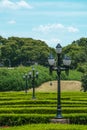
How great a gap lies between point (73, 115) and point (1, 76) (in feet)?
187

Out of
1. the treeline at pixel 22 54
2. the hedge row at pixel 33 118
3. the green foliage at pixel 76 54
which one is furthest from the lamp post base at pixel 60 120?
the treeline at pixel 22 54

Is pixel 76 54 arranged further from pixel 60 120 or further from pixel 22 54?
pixel 60 120

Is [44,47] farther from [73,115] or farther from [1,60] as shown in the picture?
[73,115]

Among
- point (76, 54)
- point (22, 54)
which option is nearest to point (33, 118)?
point (76, 54)

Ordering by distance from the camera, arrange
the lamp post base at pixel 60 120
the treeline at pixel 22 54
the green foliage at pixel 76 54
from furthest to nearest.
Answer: the treeline at pixel 22 54 → the green foliage at pixel 76 54 → the lamp post base at pixel 60 120

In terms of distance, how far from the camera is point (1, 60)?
5448 inches

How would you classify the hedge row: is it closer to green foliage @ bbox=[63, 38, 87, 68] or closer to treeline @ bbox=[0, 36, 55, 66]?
green foliage @ bbox=[63, 38, 87, 68]

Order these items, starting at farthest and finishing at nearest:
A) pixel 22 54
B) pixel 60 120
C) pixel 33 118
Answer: pixel 22 54
pixel 33 118
pixel 60 120

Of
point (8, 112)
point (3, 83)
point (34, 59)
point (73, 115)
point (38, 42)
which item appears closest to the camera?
point (73, 115)

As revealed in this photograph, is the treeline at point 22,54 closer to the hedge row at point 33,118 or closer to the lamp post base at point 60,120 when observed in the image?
the hedge row at point 33,118

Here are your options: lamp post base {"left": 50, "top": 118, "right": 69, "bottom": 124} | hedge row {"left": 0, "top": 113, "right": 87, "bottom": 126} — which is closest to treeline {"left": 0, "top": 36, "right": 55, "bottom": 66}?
hedge row {"left": 0, "top": 113, "right": 87, "bottom": 126}

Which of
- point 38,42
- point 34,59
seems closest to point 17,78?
point 34,59

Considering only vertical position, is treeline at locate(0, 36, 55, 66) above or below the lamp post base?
above

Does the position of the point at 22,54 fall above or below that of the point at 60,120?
above
